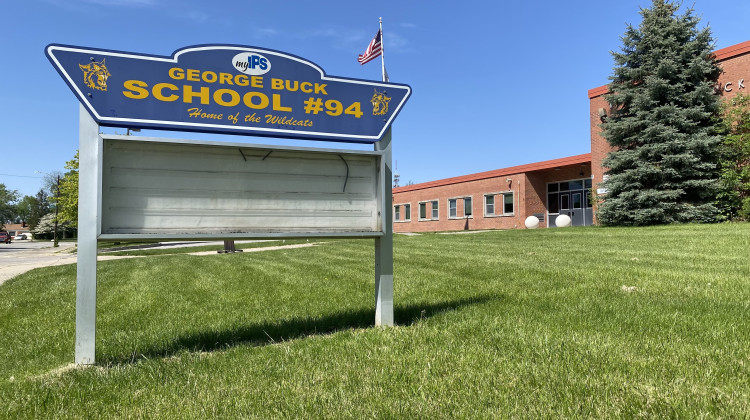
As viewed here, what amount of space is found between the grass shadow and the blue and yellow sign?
6.22 ft

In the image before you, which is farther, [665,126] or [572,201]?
[572,201]

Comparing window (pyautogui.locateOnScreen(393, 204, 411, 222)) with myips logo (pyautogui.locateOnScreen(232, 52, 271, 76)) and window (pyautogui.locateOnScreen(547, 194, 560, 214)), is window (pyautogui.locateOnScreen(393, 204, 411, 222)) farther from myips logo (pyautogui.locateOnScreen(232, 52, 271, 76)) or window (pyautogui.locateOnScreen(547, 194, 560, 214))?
myips logo (pyautogui.locateOnScreen(232, 52, 271, 76))

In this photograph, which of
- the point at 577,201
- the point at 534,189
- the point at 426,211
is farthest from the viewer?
the point at 426,211

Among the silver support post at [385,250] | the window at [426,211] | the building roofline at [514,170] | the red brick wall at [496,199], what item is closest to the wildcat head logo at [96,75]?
the silver support post at [385,250]

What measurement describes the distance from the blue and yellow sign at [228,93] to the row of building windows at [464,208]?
27381 millimetres

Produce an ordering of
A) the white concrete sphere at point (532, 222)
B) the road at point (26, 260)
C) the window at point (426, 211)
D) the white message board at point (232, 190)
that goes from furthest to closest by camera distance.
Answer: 1. the window at point (426, 211)
2. the white concrete sphere at point (532, 222)
3. the road at point (26, 260)
4. the white message board at point (232, 190)

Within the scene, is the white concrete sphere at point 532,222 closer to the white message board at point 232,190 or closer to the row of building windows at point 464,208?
the row of building windows at point 464,208

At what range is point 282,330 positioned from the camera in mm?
4602

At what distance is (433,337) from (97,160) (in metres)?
3.08

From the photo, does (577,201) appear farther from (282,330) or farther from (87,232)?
(87,232)

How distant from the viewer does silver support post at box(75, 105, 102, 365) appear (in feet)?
11.8

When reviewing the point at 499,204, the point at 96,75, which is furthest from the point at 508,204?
the point at 96,75

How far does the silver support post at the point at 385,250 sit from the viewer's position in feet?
15.0

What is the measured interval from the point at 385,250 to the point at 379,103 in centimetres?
148
